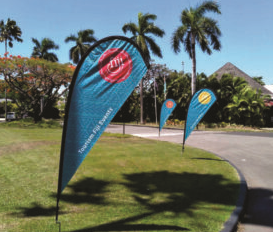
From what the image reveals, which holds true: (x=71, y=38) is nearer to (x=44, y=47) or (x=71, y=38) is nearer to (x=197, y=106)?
(x=44, y=47)

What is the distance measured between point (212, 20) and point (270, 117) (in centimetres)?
1534

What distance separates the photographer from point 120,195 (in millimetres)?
4992

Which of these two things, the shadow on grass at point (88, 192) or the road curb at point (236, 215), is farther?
the shadow on grass at point (88, 192)

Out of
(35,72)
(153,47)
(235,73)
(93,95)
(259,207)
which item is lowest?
(259,207)

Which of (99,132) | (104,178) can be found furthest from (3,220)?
(104,178)

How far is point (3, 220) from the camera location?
371 cm

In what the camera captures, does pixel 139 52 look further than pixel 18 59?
No

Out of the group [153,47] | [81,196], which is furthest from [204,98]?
[153,47]

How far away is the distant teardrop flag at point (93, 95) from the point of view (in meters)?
3.15

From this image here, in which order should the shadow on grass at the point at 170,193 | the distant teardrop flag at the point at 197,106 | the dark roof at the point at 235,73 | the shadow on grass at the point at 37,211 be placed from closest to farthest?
the shadow on grass at the point at 170,193
the shadow on grass at the point at 37,211
the distant teardrop flag at the point at 197,106
the dark roof at the point at 235,73

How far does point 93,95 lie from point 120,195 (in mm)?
2589

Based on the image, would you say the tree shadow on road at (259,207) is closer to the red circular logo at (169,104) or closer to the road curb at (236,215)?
the road curb at (236,215)

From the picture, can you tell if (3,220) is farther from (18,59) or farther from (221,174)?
(18,59)

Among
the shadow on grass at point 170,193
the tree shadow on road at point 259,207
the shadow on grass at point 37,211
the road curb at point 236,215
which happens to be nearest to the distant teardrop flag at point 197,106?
the shadow on grass at point 170,193
